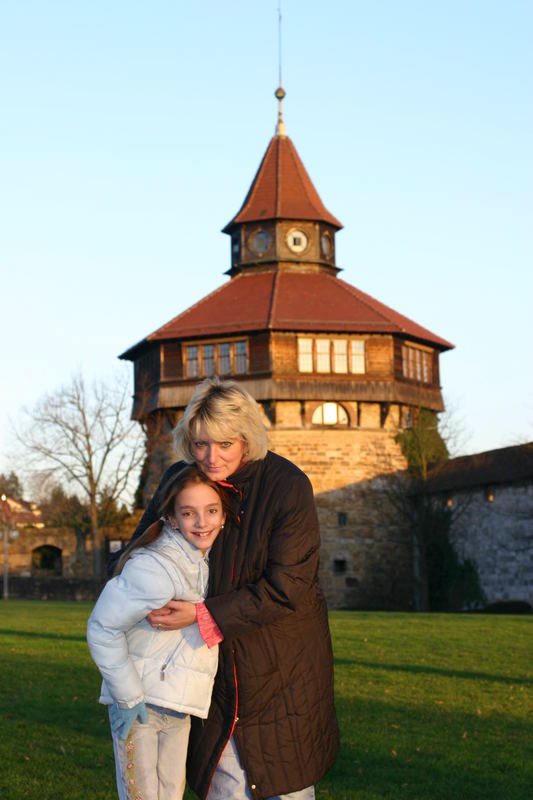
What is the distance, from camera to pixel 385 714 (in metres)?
9.50

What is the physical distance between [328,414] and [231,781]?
3328 centimetres

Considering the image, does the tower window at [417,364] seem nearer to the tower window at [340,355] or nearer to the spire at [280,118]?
the tower window at [340,355]

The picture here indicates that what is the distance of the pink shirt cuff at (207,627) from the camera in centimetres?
409

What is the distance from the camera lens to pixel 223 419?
432 centimetres

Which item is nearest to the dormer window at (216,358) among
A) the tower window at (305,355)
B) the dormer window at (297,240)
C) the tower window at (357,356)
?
the tower window at (305,355)

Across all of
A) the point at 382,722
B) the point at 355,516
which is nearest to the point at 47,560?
the point at 355,516

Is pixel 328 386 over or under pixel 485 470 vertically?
over

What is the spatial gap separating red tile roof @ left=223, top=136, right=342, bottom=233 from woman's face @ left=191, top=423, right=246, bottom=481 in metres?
36.7

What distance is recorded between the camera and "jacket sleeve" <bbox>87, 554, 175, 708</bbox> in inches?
158

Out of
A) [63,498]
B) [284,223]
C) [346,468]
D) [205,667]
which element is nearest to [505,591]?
[346,468]

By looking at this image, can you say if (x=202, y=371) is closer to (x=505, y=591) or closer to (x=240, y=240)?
(x=240, y=240)

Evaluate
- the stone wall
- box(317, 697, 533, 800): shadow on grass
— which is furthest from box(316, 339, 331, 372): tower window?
box(317, 697, 533, 800): shadow on grass

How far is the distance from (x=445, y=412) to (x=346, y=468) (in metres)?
5.84

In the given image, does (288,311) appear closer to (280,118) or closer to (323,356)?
(323,356)
